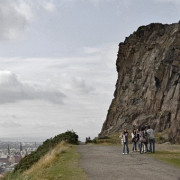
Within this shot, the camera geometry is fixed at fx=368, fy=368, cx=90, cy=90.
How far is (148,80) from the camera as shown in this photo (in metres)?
77.8

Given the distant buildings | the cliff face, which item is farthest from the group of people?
the cliff face

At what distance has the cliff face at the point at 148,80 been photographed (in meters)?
67.9

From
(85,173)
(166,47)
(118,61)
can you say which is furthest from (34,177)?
(118,61)

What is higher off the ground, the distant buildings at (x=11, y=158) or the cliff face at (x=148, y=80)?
the cliff face at (x=148, y=80)

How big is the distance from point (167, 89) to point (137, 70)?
15680mm

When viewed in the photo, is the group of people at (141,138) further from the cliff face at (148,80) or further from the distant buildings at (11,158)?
the cliff face at (148,80)

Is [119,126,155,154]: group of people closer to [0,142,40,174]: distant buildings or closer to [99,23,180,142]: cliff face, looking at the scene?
[0,142,40,174]: distant buildings

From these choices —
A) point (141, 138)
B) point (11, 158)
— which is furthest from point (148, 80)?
point (141, 138)

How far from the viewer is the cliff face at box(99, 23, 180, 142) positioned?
6788 centimetres

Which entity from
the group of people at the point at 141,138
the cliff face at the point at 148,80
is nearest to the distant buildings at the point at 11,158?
the group of people at the point at 141,138

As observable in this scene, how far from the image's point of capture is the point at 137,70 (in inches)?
3327

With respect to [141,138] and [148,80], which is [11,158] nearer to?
[141,138]

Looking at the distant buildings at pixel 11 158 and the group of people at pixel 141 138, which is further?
the distant buildings at pixel 11 158

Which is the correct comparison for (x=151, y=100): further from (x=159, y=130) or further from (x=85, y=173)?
(x=85, y=173)
